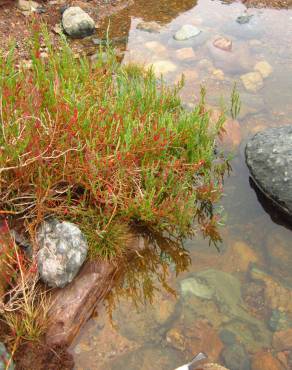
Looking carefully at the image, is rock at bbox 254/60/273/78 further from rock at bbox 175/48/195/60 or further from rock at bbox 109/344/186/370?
rock at bbox 109/344/186/370

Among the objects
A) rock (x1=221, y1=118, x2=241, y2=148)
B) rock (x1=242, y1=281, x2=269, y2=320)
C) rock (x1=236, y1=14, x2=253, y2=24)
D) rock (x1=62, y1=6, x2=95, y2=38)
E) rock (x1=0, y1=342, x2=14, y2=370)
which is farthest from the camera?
rock (x1=236, y1=14, x2=253, y2=24)

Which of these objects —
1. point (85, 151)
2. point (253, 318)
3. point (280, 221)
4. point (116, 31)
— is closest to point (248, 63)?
point (116, 31)

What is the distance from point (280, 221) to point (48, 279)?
258cm

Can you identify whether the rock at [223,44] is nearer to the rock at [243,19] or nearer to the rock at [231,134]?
the rock at [243,19]

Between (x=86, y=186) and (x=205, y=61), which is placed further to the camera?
(x=205, y=61)

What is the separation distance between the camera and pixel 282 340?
3.64 m

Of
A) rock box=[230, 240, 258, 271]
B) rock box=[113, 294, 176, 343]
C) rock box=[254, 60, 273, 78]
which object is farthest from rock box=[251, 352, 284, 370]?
rock box=[254, 60, 273, 78]

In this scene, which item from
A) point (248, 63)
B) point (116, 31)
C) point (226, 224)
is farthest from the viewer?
point (116, 31)

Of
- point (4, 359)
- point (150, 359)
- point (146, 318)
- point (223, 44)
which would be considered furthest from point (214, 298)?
point (223, 44)

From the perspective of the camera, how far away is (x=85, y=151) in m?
4.11

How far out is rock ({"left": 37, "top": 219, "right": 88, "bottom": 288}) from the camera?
358 centimetres

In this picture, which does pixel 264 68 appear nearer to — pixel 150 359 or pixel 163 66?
pixel 163 66

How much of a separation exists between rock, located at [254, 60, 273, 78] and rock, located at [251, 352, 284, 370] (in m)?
4.75

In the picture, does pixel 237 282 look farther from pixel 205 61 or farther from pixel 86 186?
pixel 205 61
